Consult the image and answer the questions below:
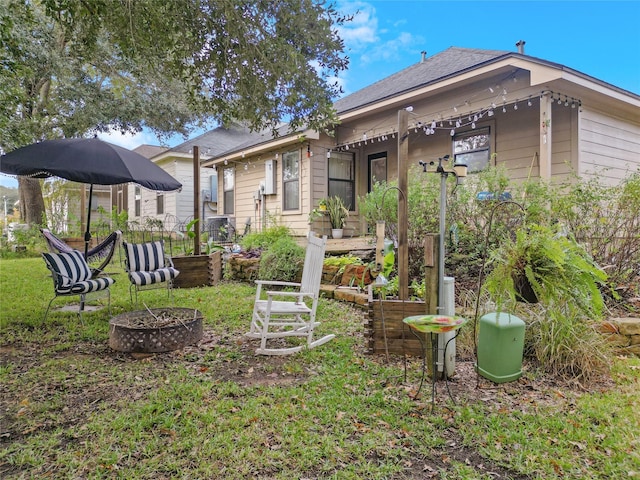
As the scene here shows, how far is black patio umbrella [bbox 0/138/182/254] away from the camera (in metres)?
4.12

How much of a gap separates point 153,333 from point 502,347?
2.98m

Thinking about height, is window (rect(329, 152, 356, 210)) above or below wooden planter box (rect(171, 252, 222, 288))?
above

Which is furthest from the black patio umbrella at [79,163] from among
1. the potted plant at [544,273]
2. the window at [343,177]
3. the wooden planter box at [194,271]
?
the window at [343,177]

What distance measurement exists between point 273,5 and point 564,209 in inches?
152

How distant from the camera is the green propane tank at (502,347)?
2864 mm

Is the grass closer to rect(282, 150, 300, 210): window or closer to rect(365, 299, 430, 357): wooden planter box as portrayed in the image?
rect(365, 299, 430, 357): wooden planter box

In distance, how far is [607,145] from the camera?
21.3 feet

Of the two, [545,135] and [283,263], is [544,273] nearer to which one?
[545,135]

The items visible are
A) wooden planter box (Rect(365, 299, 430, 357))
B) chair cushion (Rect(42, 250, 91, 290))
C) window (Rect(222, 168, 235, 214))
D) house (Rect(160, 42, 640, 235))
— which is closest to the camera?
wooden planter box (Rect(365, 299, 430, 357))

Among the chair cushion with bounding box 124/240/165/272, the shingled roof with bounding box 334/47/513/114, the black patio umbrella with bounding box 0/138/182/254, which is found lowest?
the chair cushion with bounding box 124/240/165/272

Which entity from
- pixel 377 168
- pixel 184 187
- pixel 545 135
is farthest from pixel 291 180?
pixel 184 187

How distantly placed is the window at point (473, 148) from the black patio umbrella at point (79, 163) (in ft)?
17.7

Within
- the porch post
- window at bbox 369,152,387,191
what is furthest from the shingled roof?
window at bbox 369,152,387,191

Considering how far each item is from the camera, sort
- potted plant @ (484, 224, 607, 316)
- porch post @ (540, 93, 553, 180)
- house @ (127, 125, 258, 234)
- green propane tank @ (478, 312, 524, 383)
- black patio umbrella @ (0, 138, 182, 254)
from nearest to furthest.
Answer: potted plant @ (484, 224, 607, 316), green propane tank @ (478, 312, 524, 383), black patio umbrella @ (0, 138, 182, 254), porch post @ (540, 93, 553, 180), house @ (127, 125, 258, 234)
